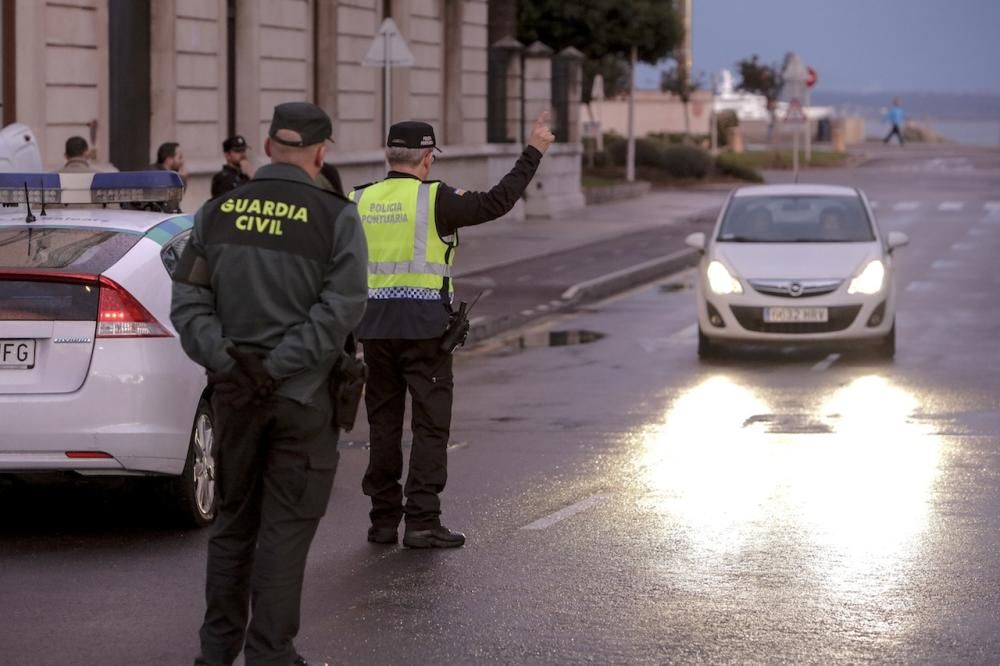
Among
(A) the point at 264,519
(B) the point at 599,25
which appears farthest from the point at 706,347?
(B) the point at 599,25

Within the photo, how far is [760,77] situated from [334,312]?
276 ft

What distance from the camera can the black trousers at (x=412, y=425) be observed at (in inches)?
332

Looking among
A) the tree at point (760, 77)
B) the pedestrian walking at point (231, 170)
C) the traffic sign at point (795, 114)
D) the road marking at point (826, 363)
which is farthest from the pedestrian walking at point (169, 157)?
the tree at point (760, 77)

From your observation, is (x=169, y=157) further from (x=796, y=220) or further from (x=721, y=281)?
(x=796, y=220)

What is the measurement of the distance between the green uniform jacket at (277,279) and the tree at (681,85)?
218 feet

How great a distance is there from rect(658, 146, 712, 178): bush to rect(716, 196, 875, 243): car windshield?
33.0m

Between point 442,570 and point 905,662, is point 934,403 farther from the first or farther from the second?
point 905,662

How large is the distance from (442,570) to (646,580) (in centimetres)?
85

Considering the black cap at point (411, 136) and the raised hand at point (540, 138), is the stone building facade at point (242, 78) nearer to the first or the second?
the black cap at point (411, 136)

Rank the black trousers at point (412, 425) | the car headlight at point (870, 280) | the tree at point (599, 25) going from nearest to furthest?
1. the black trousers at point (412, 425)
2. the car headlight at point (870, 280)
3. the tree at point (599, 25)

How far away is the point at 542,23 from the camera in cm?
4931

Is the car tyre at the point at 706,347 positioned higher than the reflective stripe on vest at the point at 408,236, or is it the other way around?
the reflective stripe on vest at the point at 408,236

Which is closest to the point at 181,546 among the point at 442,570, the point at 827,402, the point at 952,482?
the point at 442,570

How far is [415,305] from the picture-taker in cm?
836
